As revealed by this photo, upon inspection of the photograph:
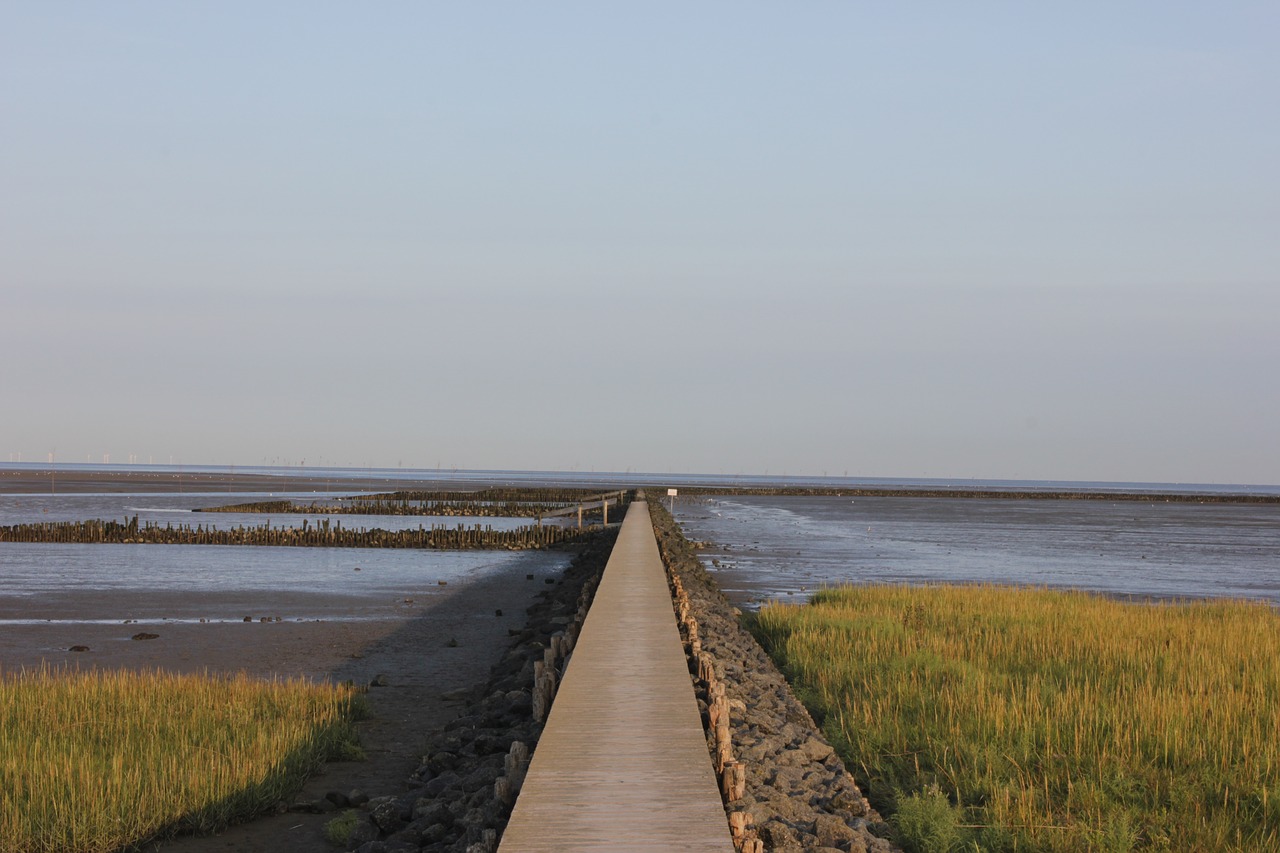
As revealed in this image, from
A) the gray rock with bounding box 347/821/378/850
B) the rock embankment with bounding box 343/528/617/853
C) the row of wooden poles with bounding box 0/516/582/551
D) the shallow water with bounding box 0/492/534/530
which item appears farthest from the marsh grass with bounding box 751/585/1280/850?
Result: the shallow water with bounding box 0/492/534/530

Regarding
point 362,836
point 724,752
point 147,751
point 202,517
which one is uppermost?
point 724,752

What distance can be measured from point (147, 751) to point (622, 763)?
4.59 metres

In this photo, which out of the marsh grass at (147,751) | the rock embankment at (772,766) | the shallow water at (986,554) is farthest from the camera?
the shallow water at (986,554)

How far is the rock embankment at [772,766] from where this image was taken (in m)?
6.68

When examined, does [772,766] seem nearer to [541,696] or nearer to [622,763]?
[622,763]

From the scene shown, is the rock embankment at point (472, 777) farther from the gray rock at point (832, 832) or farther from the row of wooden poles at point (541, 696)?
the gray rock at point (832, 832)

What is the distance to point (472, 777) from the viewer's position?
818 centimetres

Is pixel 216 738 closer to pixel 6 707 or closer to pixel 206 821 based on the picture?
pixel 206 821

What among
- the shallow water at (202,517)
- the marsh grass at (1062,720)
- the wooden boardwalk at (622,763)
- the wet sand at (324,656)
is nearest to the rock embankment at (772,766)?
the wooden boardwalk at (622,763)

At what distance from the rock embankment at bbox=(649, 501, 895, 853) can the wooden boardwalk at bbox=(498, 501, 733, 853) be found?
171mm

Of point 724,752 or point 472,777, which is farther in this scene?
point 472,777

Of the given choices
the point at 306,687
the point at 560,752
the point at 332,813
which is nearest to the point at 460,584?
the point at 306,687

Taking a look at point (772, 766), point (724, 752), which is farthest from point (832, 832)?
point (772, 766)

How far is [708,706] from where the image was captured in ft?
28.9
